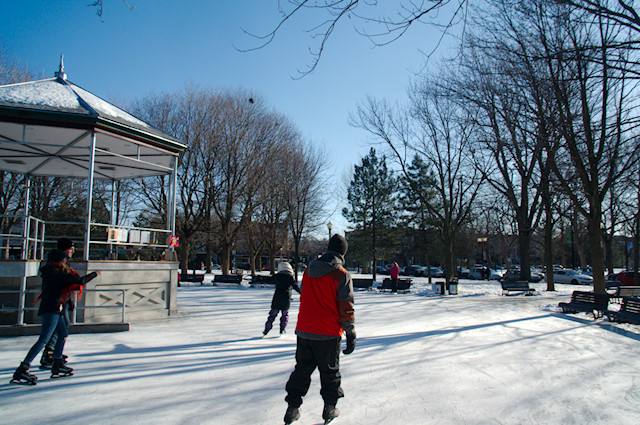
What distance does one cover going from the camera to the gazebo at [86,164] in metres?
9.05

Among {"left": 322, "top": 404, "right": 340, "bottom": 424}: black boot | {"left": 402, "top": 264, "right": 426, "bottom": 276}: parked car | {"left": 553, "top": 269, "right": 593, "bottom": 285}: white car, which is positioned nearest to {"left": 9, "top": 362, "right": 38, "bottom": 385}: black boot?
{"left": 322, "top": 404, "right": 340, "bottom": 424}: black boot

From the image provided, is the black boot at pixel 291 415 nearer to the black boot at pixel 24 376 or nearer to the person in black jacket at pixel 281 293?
the black boot at pixel 24 376

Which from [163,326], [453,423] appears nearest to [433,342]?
[453,423]

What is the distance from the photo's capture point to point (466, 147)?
23.8 m

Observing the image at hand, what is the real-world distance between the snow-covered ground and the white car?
28.5 m

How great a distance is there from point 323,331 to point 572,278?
38.9 m

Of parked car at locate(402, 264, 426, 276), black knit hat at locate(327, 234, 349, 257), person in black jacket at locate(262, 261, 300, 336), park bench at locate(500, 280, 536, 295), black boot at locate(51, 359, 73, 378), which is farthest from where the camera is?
parked car at locate(402, 264, 426, 276)

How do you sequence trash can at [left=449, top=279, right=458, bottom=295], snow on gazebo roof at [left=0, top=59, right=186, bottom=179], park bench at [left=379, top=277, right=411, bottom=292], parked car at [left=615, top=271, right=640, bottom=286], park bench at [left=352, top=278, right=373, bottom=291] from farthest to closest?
parked car at [left=615, top=271, right=640, bottom=286] < park bench at [left=352, top=278, right=373, bottom=291] < park bench at [left=379, top=277, right=411, bottom=292] < trash can at [left=449, top=279, right=458, bottom=295] < snow on gazebo roof at [left=0, top=59, right=186, bottom=179]

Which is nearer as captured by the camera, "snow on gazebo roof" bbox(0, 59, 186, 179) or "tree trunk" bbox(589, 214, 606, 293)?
"snow on gazebo roof" bbox(0, 59, 186, 179)

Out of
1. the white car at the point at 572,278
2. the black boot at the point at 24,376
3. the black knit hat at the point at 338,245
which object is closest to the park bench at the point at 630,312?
the black knit hat at the point at 338,245

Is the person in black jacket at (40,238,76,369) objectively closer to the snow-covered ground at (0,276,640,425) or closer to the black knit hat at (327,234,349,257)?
the snow-covered ground at (0,276,640,425)

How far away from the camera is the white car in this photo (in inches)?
1366

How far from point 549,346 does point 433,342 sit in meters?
2.27

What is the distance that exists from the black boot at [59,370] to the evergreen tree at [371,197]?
34.6m
